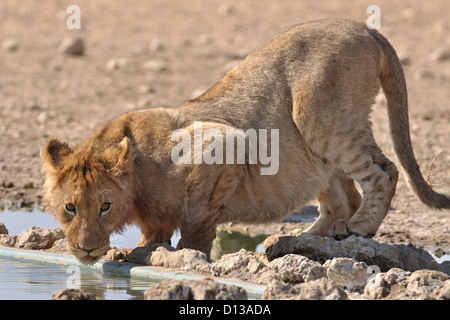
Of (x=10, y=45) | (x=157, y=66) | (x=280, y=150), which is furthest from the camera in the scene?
(x=10, y=45)

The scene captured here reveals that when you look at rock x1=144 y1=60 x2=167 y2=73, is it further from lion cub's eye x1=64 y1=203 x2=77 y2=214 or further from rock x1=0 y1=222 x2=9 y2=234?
lion cub's eye x1=64 y1=203 x2=77 y2=214

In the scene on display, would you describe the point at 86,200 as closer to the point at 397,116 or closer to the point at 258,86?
the point at 258,86

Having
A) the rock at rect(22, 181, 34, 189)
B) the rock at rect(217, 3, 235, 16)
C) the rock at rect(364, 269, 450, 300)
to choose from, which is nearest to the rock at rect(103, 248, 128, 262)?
the rock at rect(364, 269, 450, 300)

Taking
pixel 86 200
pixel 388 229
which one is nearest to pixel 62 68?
pixel 388 229

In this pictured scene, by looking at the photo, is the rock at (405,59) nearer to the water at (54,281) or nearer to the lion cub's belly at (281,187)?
the lion cub's belly at (281,187)

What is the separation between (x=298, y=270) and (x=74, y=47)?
11530mm

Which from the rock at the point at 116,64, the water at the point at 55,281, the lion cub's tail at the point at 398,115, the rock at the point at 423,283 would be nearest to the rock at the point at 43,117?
the rock at the point at 116,64

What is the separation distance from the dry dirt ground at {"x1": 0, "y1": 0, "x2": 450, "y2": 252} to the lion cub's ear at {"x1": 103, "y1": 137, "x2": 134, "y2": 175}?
1.91 m

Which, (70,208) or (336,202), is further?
(336,202)

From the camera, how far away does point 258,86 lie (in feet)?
24.1

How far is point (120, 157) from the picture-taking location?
6.62 metres

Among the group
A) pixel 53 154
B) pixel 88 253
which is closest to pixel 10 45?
pixel 53 154

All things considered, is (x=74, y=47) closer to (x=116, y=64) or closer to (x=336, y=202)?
(x=116, y=64)

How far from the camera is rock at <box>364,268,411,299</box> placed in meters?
5.68
